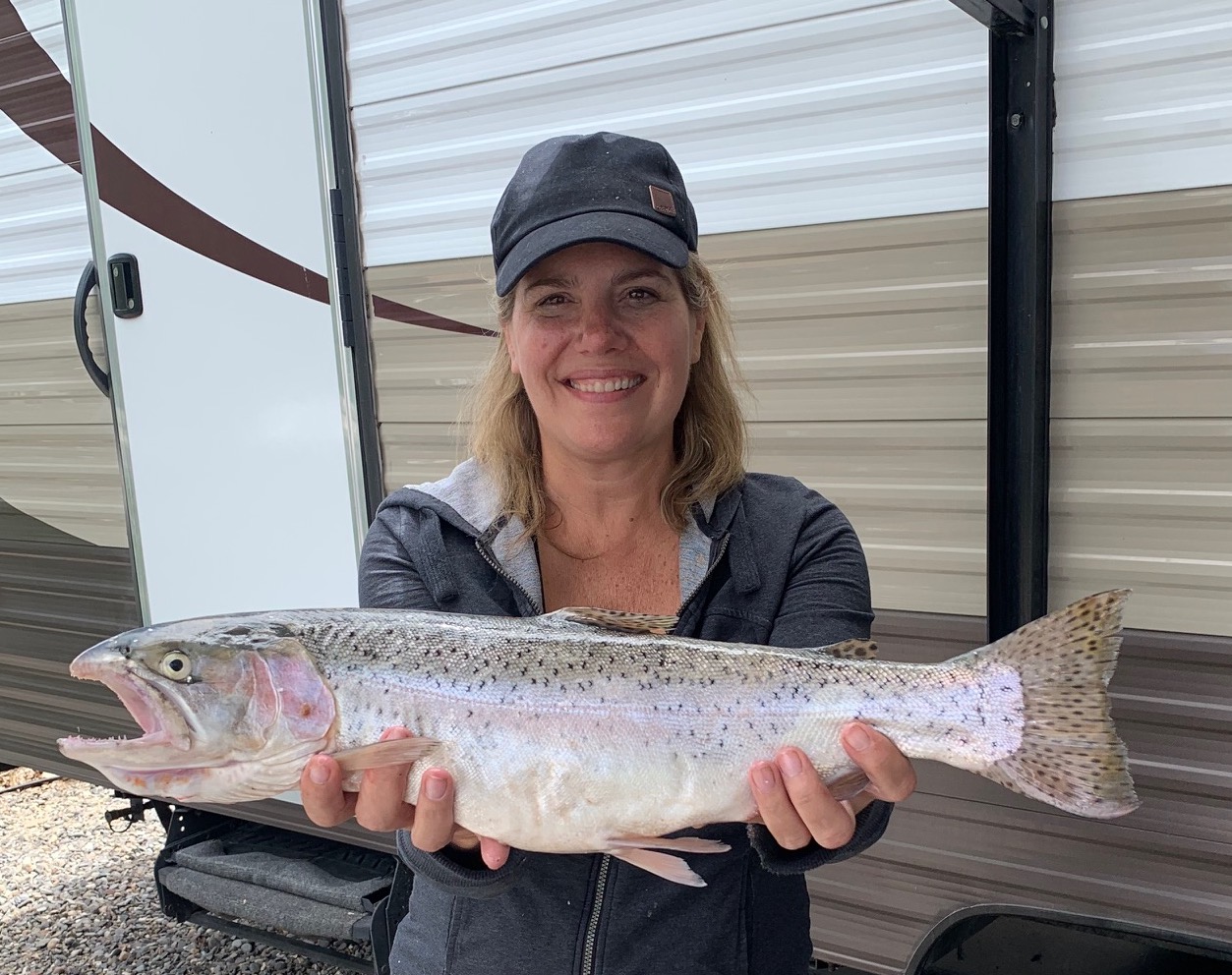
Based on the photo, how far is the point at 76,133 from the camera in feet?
13.6

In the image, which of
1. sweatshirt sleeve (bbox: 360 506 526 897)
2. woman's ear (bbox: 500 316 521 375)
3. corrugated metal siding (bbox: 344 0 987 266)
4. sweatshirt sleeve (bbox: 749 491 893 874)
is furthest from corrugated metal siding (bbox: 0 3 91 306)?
sweatshirt sleeve (bbox: 749 491 893 874)

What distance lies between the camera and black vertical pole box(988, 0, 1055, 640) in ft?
8.28

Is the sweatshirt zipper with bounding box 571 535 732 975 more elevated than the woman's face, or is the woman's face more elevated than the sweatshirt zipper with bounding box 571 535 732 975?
the woman's face

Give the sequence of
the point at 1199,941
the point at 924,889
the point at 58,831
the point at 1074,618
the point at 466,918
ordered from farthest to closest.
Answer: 1. the point at 58,831
2. the point at 924,889
3. the point at 1199,941
4. the point at 466,918
5. the point at 1074,618

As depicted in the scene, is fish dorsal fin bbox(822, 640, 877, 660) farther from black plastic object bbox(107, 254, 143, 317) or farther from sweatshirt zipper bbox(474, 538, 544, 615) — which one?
black plastic object bbox(107, 254, 143, 317)

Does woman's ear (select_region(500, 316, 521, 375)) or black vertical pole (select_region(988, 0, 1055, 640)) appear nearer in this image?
woman's ear (select_region(500, 316, 521, 375))

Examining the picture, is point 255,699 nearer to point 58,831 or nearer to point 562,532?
point 562,532

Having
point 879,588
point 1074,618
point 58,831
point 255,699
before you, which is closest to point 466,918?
point 255,699

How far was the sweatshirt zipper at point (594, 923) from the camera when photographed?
6.47ft

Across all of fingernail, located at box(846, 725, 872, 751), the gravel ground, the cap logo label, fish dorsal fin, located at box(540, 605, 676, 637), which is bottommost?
the gravel ground

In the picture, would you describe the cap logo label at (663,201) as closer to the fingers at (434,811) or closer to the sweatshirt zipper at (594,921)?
the fingers at (434,811)

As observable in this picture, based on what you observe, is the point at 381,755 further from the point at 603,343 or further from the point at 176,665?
the point at 603,343

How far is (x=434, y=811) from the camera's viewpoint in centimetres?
183

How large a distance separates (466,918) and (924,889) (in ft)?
4.75
